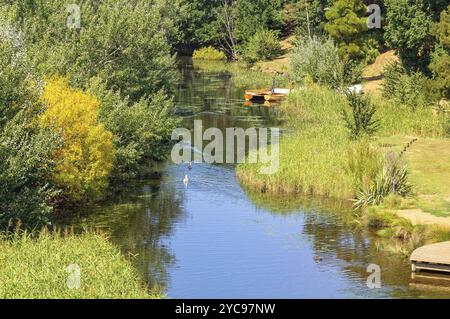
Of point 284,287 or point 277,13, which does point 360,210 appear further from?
point 277,13

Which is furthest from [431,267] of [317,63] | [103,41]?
[317,63]

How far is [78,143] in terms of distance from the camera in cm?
4100

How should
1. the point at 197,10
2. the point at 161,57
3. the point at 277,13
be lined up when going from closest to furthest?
the point at 161,57 < the point at 277,13 < the point at 197,10

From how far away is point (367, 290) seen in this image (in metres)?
30.5

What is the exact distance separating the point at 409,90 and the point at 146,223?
29496mm

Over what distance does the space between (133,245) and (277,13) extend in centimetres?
9034

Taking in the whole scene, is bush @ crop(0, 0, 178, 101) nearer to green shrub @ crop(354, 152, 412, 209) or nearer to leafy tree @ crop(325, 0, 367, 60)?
green shrub @ crop(354, 152, 412, 209)

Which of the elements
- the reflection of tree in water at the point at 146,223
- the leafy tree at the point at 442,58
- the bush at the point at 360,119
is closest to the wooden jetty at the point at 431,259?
the reflection of tree in water at the point at 146,223

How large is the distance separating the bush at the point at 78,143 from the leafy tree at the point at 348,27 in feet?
163

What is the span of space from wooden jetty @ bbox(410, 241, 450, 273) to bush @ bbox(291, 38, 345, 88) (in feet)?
137

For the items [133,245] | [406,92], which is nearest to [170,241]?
[133,245]

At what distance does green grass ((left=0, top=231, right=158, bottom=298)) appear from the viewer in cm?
2566

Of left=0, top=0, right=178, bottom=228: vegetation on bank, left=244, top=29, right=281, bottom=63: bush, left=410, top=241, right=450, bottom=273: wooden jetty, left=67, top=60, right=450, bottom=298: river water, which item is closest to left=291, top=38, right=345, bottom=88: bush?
left=0, top=0, right=178, bottom=228: vegetation on bank

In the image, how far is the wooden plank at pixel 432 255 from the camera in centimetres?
3228
